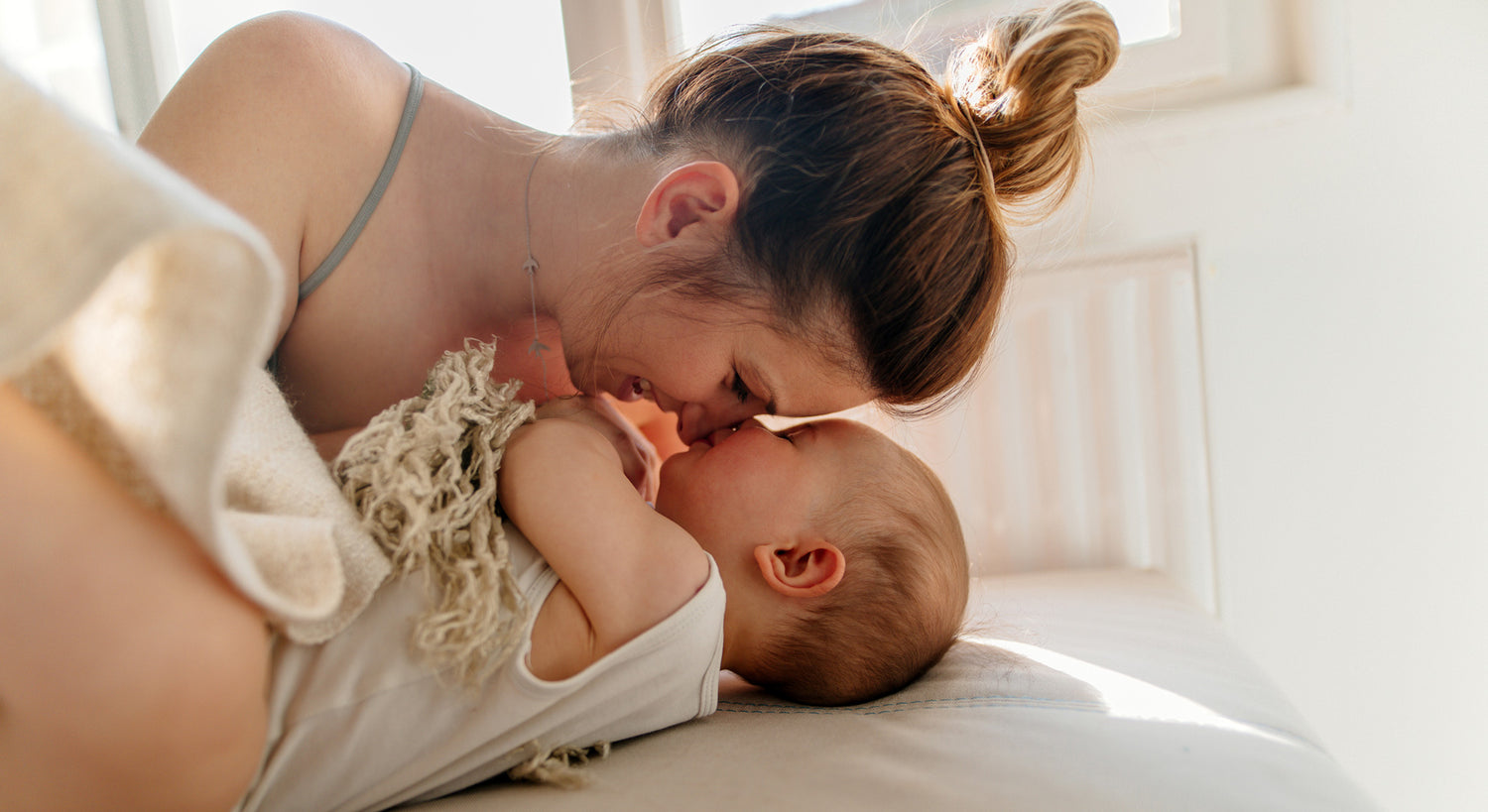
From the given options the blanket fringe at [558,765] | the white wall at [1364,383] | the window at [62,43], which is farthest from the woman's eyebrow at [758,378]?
the window at [62,43]

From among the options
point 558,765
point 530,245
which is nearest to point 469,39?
point 530,245

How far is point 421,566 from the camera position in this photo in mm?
633

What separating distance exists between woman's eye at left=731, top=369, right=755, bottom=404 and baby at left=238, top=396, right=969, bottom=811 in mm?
29

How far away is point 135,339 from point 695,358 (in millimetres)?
522

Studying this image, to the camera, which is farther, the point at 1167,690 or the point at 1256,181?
the point at 1256,181

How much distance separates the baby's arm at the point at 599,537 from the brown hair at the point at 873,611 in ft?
0.49

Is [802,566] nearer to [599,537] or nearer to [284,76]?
[599,537]

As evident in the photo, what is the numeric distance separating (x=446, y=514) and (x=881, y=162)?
46 cm

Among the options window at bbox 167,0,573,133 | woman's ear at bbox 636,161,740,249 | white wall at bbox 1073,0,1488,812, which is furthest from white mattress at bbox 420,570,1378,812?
window at bbox 167,0,573,133

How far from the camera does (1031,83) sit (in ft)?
2.81

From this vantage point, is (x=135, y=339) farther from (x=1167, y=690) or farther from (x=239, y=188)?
(x=1167, y=690)

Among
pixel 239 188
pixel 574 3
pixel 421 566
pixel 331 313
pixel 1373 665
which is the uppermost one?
pixel 574 3

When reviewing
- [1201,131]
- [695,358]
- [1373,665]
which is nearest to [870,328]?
[695,358]

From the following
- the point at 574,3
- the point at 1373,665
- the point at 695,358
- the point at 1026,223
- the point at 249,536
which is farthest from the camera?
the point at 574,3
